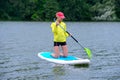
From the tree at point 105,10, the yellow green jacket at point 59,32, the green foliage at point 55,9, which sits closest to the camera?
the yellow green jacket at point 59,32

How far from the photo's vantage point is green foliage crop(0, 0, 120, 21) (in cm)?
8800

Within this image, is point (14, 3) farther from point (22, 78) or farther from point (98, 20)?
point (22, 78)

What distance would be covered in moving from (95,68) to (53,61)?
2473mm

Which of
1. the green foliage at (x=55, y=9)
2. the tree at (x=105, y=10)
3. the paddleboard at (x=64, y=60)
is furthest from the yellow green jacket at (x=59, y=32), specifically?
the green foliage at (x=55, y=9)

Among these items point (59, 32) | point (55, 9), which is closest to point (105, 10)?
point (55, 9)

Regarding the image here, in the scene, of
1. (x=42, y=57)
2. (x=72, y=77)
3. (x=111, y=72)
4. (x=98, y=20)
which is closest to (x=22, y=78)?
(x=72, y=77)

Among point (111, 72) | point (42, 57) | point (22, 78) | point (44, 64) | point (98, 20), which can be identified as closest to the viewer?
point (22, 78)

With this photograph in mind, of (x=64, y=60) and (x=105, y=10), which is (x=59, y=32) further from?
(x=105, y=10)

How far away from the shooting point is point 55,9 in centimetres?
9031

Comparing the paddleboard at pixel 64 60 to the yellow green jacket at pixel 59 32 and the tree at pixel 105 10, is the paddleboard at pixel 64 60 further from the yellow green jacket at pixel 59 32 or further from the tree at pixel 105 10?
the tree at pixel 105 10

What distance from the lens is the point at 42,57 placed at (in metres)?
22.4

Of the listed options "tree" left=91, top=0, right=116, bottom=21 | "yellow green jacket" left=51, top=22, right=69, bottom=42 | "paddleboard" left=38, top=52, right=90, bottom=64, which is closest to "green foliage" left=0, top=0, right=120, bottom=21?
"tree" left=91, top=0, right=116, bottom=21

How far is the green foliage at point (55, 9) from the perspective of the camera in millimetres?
88000

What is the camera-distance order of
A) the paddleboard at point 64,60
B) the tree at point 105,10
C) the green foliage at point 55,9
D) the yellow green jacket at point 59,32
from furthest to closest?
the green foliage at point 55,9 < the tree at point 105,10 < the yellow green jacket at point 59,32 < the paddleboard at point 64,60
